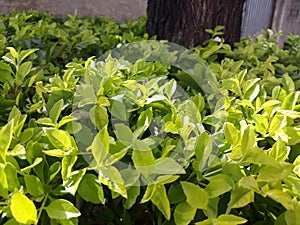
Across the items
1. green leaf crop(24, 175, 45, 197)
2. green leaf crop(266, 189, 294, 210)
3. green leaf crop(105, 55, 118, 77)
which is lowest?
green leaf crop(24, 175, 45, 197)

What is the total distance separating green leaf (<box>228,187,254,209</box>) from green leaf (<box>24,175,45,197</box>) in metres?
0.32

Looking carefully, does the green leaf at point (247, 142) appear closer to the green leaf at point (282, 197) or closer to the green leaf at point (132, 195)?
the green leaf at point (282, 197)

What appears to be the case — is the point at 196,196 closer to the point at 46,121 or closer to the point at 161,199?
the point at 161,199

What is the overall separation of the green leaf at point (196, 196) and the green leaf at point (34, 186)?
0.24 m

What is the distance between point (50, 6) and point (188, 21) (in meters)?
3.39

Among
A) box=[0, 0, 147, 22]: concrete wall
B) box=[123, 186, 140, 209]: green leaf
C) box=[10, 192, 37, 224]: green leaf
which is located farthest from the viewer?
box=[0, 0, 147, 22]: concrete wall

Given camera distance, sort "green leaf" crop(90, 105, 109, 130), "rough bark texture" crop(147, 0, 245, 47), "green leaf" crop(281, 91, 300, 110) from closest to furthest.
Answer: "green leaf" crop(90, 105, 109, 130) → "green leaf" crop(281, 91, 300, 110) → "rough bark texture" crop(147, 0, 245, 47)

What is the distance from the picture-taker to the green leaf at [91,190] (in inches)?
27.5

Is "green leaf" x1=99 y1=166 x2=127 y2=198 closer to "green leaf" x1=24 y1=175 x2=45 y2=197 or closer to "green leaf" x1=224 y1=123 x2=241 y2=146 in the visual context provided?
"green leaf" x1=24 y1=175 x2=45 y2=197

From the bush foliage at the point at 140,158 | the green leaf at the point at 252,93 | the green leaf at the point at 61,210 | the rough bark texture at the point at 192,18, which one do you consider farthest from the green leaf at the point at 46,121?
the rough bark texture at the point at 192,18

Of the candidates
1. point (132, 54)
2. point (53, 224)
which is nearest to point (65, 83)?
point (53, 224)

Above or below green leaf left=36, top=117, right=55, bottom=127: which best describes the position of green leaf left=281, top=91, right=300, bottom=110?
above

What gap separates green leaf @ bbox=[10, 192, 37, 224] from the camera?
0.60 metres

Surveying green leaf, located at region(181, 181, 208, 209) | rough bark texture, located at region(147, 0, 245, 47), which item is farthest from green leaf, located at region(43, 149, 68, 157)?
rough bark texture, located at region(147, 0, 245, 47)
